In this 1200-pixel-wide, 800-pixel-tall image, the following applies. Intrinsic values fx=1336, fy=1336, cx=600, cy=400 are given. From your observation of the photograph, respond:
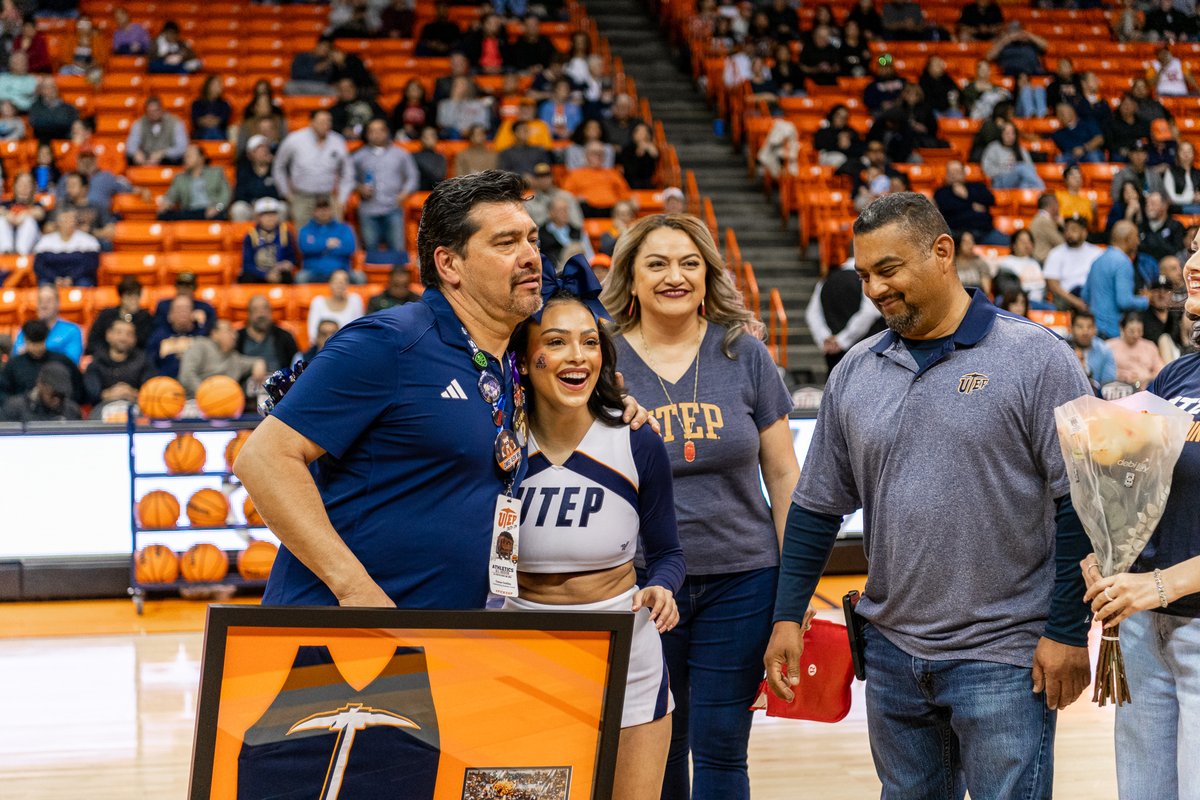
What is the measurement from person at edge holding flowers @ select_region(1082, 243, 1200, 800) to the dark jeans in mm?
932

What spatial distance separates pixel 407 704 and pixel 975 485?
3.93 ft

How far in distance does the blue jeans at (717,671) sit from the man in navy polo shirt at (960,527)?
0.62 m

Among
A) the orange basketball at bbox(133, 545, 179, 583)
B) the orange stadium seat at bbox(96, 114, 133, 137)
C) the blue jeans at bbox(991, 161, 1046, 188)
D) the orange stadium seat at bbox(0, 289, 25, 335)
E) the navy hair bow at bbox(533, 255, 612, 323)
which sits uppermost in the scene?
the orange stadium seat at bbox(96, 114, 133, 137)

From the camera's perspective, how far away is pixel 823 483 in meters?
3.02

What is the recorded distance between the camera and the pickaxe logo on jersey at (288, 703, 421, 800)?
7.38 feet

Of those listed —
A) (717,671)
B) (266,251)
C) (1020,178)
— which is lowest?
(717,671)

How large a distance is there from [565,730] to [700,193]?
12.2 m

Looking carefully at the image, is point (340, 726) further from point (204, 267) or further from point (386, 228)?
point (386, 228)

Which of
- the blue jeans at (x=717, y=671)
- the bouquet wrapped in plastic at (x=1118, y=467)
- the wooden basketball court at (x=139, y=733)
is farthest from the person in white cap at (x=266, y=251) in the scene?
the bouquet wrapped in plastic at (x=1118, y=467)

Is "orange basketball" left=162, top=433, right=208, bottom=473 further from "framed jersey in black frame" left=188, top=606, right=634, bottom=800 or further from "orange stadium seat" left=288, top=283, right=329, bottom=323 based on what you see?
"framed jersey in black frame" left=188, top=606, right=634, bottom=800

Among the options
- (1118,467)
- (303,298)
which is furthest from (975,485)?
(303,298)

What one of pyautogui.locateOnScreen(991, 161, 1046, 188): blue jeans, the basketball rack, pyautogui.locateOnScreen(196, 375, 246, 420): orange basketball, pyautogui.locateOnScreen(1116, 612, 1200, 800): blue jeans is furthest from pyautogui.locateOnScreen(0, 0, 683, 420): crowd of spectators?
pyautogui.locateOnScreen(1116, 612, 1200, 800): blue jeans

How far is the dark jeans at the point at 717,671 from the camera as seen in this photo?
135 inches

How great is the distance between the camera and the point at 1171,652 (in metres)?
2.76
